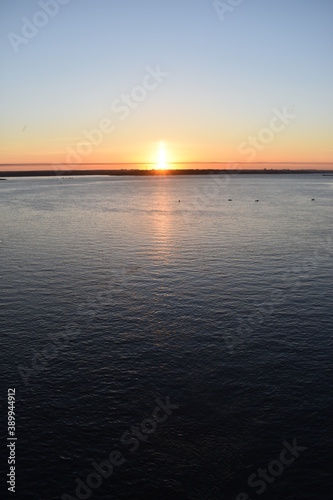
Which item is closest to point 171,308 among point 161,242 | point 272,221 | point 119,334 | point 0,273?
point 119,334

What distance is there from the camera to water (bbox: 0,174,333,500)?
24.0 metres

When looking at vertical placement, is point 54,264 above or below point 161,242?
below

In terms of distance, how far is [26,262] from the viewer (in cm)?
6862

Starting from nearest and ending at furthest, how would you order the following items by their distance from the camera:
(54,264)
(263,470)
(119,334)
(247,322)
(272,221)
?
(263,470) → (119,334) → (247,322) → (54,264) → (272,221)

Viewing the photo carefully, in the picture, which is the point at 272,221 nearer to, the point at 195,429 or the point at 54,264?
the point at 54,264

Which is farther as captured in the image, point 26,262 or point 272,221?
point 272,221

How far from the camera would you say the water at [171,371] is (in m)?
24.0

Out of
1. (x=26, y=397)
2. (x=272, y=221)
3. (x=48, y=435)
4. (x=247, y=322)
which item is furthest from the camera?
(x=272, y=221)

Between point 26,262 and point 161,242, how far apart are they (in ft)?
102

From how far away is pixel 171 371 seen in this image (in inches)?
1334

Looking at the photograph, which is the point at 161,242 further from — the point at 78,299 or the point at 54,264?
the point at 78,299

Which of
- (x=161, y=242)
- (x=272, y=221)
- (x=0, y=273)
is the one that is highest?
(x=272, y=221)

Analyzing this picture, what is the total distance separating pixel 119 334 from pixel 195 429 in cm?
1518

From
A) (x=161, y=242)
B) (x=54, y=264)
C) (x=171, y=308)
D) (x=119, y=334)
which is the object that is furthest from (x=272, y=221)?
(x=119, y=334)
